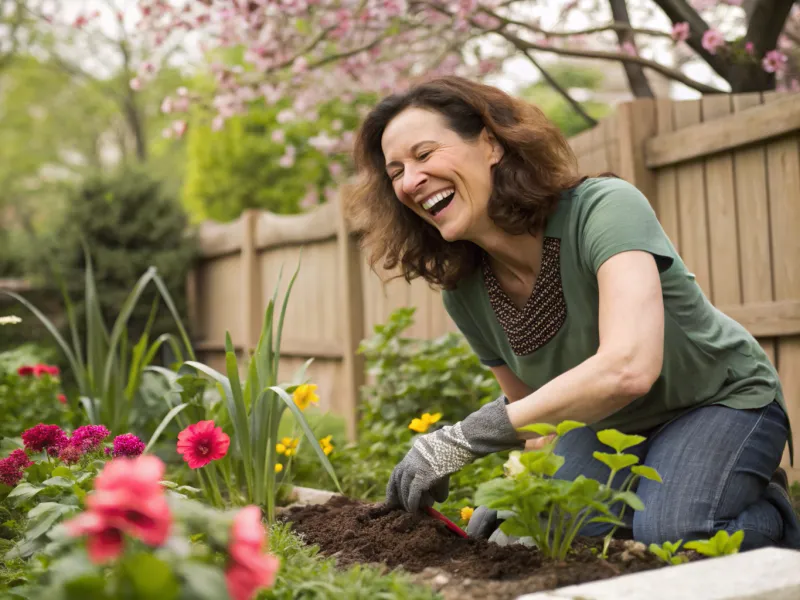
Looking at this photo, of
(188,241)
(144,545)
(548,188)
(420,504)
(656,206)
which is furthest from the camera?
(188,241)

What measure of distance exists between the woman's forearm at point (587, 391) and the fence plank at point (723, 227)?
1779 mm

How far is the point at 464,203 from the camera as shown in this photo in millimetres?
2199

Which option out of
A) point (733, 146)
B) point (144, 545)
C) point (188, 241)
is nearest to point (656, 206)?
point (733, 146)

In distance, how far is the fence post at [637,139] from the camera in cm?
362

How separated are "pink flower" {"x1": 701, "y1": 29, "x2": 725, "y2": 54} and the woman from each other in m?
2.04

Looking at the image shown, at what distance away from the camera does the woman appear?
73.5 inches

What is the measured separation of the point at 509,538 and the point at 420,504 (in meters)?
0.25

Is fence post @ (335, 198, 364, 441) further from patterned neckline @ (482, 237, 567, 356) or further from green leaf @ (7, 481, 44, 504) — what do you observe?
green leaf @ (7, 481, 44, 504)

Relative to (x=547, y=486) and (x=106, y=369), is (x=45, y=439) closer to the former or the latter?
(x=106, y=369)

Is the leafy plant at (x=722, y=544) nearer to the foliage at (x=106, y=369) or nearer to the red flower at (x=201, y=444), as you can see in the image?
the red flower at (x=201, y=444)

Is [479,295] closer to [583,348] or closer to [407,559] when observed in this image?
[583,348]

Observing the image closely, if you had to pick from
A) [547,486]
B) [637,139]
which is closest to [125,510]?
[547,486]

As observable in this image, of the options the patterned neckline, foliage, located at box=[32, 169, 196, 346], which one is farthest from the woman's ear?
foliage, located at box=[32, 169, 196, 346]

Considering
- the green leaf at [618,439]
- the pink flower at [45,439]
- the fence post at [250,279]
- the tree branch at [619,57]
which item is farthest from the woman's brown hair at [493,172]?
the fence post at [250,279]
